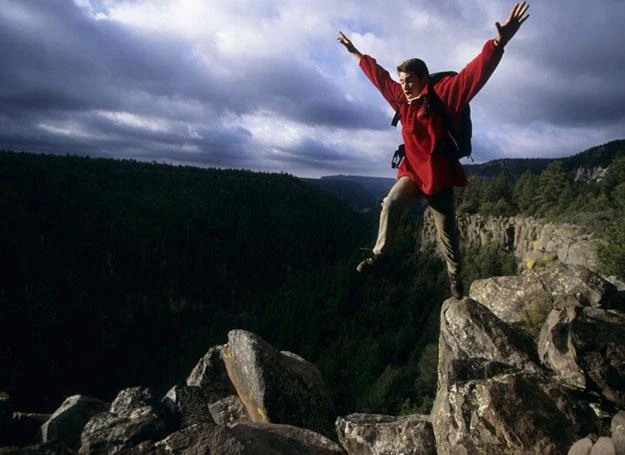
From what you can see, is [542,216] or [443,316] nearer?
[443,316]

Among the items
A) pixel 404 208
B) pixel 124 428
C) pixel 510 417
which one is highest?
pixel 404 208

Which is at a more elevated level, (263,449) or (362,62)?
(362,62)

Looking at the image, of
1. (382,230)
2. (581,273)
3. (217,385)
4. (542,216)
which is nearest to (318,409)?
(217,385)

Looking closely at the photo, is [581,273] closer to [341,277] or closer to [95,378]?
[341,277]

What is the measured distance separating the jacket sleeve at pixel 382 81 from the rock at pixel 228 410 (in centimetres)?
959

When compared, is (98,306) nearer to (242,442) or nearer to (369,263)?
(242,442)

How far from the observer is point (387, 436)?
860cm

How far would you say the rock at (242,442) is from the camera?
25.6 ft

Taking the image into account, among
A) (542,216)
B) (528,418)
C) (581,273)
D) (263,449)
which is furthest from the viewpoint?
(542,216)

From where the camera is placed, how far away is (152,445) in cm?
894

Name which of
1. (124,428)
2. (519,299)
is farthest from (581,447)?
(124,428)

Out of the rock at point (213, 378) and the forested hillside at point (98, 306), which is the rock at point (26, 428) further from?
the forested hillside at point (98, 306)

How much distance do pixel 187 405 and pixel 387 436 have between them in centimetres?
672

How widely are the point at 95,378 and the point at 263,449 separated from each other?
147621 millimetres
